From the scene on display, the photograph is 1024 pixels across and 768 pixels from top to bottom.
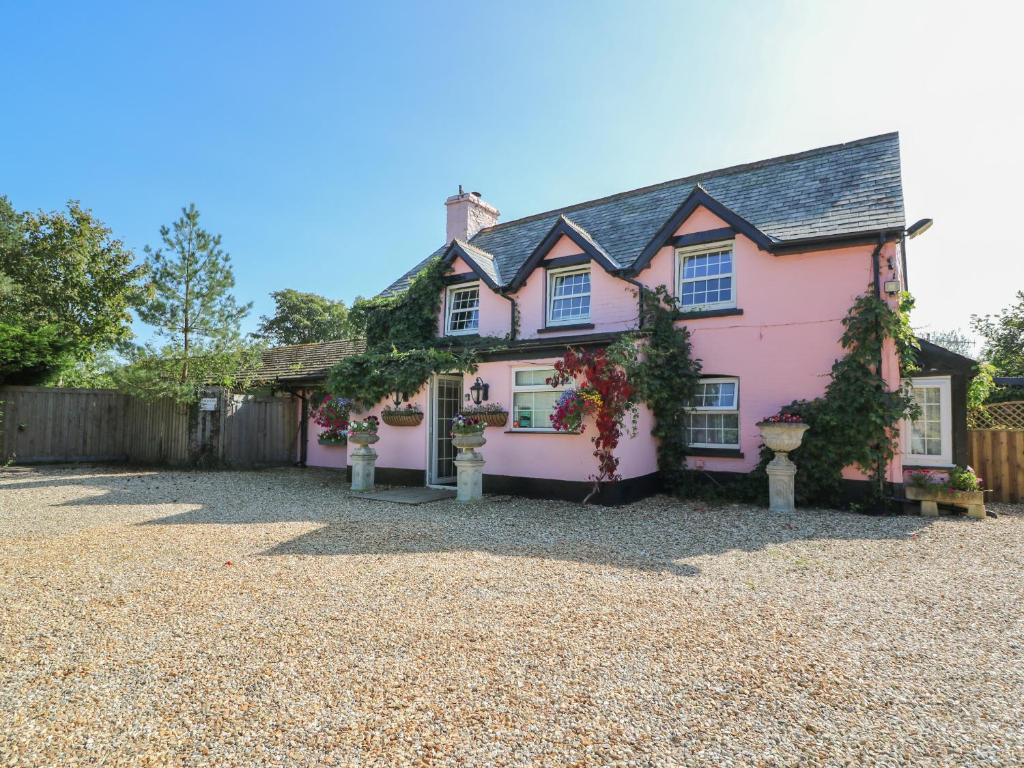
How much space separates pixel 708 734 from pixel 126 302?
28436 millimetres

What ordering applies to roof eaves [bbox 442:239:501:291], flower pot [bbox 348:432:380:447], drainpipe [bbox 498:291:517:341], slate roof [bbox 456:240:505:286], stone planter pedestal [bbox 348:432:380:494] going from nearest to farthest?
stone planter pedestal [bbox 348:432:380:494], flower pot [bbox 348:432:380:447], drainpipe [bbox 498:291:517:341], roof eaves [bbox 442:239:501:291], slate roof [bbox 456:240:505:286]

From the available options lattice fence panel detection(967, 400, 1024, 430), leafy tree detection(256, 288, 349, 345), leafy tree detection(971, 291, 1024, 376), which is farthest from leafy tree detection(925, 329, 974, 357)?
leafy tree detection(256, 288, 349, 345)

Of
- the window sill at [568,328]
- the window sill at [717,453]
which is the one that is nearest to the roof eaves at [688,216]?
the window sill at [568,328]

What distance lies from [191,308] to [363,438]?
8.21 m

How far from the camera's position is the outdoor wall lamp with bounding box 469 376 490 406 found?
1130cm

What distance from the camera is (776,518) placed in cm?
883

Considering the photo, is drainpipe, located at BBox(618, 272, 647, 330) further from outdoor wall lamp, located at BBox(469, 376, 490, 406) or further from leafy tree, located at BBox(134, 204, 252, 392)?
Result: leafy tree, located at BBox(134, 204, 252, 392)

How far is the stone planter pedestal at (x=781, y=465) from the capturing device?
30.6ft

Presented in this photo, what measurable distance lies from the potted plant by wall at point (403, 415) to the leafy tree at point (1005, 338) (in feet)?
83.4

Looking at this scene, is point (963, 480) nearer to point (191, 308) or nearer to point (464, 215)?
point (464, 215)

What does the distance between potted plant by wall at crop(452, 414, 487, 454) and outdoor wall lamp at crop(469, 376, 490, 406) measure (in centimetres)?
100

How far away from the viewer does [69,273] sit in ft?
74.2

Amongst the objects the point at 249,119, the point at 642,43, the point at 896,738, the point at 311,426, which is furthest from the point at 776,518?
the point at 311,426

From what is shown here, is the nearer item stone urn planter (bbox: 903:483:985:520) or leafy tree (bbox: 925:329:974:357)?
stone urn planter (bbox: 903:483:985:520)
